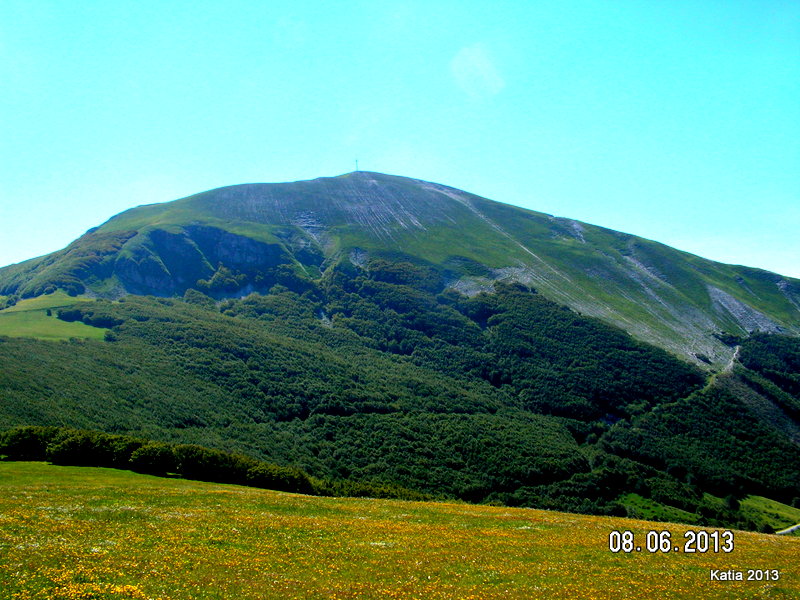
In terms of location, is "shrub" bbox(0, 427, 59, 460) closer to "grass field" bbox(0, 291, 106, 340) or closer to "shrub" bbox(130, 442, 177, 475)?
"shrub" bbox(130, 442, 177, 475)

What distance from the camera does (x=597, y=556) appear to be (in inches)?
1168

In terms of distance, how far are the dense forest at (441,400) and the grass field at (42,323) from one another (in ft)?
22.0

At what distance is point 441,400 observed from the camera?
14425 centimetres

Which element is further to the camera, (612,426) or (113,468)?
(612,426)

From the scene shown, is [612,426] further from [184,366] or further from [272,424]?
[184,366]

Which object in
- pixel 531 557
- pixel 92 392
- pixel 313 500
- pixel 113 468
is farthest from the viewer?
pixel 92 392

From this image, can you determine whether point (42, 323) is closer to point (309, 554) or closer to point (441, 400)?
point (441, 400)

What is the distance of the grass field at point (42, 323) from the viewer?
5861 inches

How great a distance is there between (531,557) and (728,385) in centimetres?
17012

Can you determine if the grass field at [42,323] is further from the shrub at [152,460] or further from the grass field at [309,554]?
the grass field at [309,554]

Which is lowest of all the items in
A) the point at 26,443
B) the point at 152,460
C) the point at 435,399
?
the point at 435,399

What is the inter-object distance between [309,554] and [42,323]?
17458 centimetres

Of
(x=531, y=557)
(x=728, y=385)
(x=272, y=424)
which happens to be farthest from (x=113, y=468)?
(x=728, y=385)

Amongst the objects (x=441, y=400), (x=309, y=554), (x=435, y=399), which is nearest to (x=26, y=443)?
(x=309, y=554)
